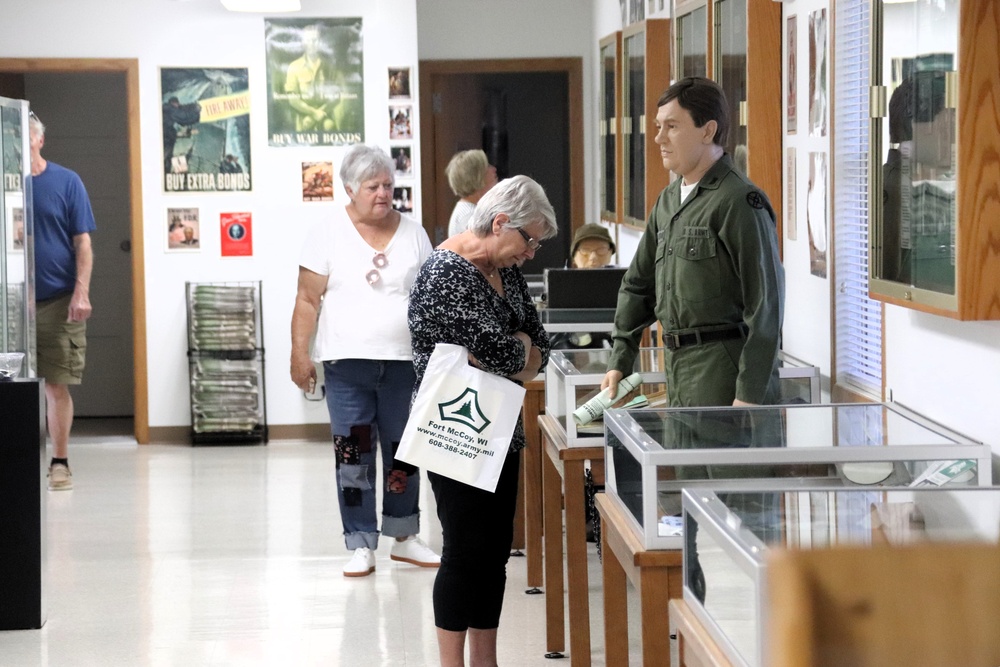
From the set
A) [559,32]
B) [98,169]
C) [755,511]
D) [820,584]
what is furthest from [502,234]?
[98,169]

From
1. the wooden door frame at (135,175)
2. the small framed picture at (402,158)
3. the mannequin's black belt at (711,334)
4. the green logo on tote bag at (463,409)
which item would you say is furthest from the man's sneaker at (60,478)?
the mannequin's black belt at (711,334)

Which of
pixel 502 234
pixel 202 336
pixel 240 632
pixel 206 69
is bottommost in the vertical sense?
pixel 240 632

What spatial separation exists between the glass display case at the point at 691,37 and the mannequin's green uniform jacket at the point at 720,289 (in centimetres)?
207

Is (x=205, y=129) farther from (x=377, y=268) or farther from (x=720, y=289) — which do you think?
(x=720, y=289)

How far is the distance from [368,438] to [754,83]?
187 centimetres

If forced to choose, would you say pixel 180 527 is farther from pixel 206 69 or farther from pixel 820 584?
pixel 820 584

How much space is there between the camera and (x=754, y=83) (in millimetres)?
4492

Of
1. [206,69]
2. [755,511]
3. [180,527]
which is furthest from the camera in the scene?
[206,69]

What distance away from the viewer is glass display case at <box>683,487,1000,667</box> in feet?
5.79

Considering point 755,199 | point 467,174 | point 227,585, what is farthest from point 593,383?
point 467,174

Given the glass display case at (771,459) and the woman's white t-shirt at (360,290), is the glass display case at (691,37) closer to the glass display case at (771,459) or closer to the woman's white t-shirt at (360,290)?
the woman's white t-shirt at (360,290)

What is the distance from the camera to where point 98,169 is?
929 cm

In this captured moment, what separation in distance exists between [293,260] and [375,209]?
3.51 m

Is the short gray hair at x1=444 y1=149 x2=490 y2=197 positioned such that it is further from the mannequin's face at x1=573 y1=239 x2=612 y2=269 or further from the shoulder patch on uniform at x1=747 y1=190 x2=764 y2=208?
the shoulder patch on uniform at x1=747 y1=190 x2=764 y2=208
